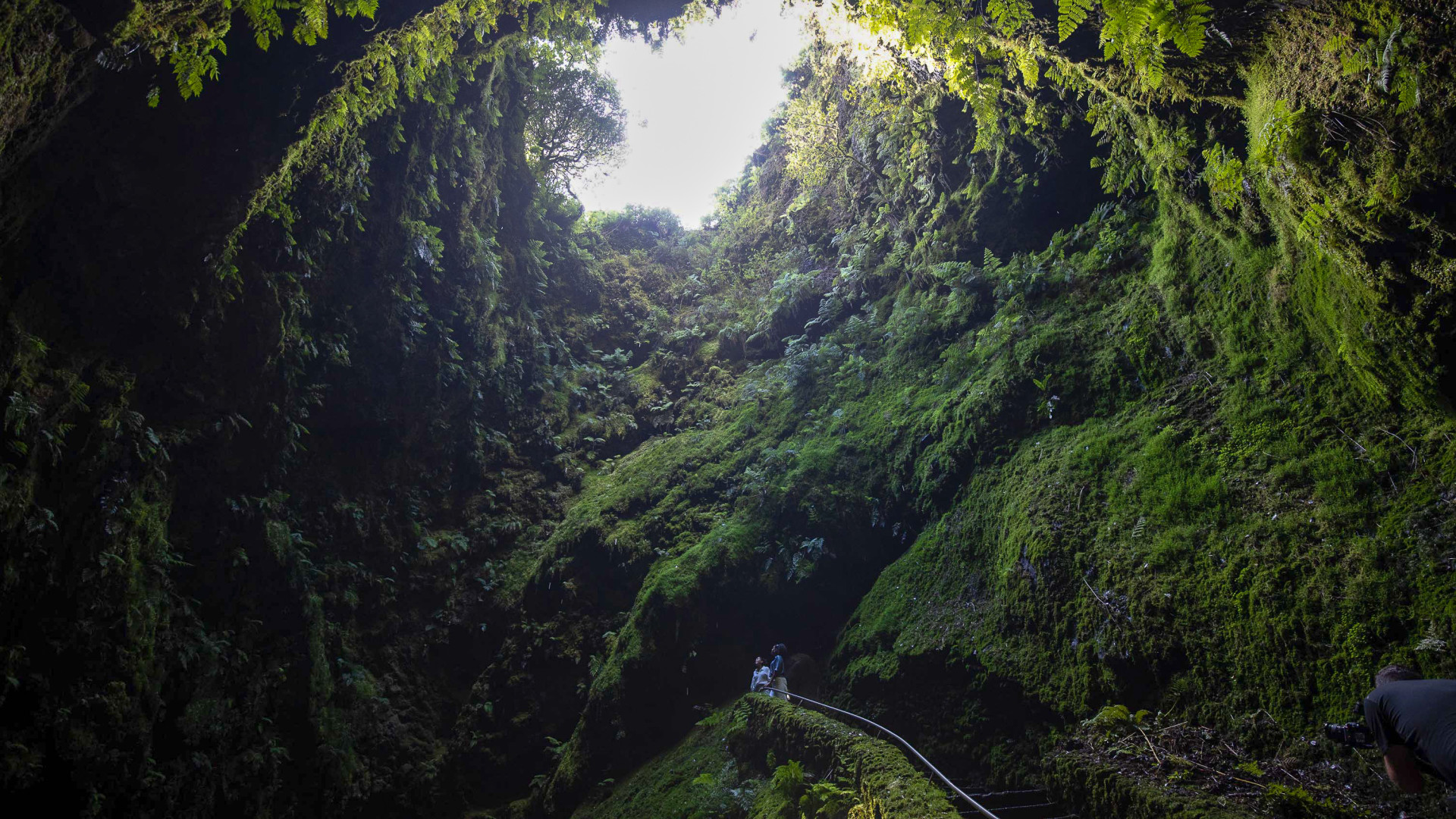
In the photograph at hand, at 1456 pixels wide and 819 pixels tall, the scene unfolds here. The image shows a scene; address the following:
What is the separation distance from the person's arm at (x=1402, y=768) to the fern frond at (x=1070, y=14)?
3.33 metres

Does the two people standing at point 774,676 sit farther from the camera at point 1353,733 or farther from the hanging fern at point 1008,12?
the hanging fern at point 1008,12

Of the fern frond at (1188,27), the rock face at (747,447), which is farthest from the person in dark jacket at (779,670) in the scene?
the fern frond at (1188,27)

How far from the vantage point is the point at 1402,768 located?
2615 mm

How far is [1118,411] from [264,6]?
6572 millimetres

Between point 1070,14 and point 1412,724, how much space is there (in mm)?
3259

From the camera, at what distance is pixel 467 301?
10.8 m

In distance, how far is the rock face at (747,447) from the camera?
3316 mm

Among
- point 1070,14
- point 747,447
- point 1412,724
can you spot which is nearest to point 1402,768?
point 1412,724

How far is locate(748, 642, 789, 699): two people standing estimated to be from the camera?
6477 millimetres

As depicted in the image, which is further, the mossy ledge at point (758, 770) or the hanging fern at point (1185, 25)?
the mossy ledge at point (758, 770)

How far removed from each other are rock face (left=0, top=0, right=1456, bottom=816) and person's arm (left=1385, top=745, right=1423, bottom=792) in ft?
1.39

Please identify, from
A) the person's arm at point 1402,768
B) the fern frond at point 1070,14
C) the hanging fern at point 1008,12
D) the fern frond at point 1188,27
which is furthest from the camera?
the person's arm at point 1402,768

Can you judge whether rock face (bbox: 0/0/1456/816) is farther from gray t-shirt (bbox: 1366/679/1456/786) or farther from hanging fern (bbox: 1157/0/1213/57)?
gray t-shirt (bbox: 1366/679/1456/786)

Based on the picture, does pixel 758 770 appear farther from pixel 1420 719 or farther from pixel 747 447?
pixel 747 447
